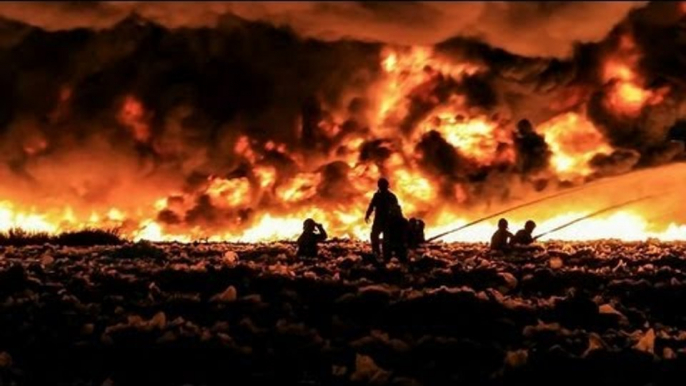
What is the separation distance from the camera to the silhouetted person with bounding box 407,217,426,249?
3142cm

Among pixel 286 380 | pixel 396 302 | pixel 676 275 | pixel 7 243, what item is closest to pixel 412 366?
pixel 286 380

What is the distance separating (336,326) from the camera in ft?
49.2

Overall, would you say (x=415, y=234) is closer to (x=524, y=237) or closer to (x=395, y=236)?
(x=524, y=237)

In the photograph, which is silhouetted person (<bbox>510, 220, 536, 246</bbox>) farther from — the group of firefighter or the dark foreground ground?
the dark foreground ground

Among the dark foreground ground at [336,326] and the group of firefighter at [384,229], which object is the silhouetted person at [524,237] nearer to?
the group of firefighter at [384,229]

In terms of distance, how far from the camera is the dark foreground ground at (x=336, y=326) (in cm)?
1245

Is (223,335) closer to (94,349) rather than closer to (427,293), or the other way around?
(94,349)

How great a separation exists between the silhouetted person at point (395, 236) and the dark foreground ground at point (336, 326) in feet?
5.68

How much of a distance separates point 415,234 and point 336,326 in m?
17.7

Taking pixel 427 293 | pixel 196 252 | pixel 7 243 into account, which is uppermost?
pixel 7 243

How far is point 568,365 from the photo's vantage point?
497 inches

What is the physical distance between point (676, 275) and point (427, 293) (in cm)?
831

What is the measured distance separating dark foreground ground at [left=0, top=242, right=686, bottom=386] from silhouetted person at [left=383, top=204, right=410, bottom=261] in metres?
1.73

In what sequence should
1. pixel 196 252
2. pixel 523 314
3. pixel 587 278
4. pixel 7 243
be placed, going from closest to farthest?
pixel 523 314 < pixel 587 278 < pixel 196 252 < pixel 7 243
